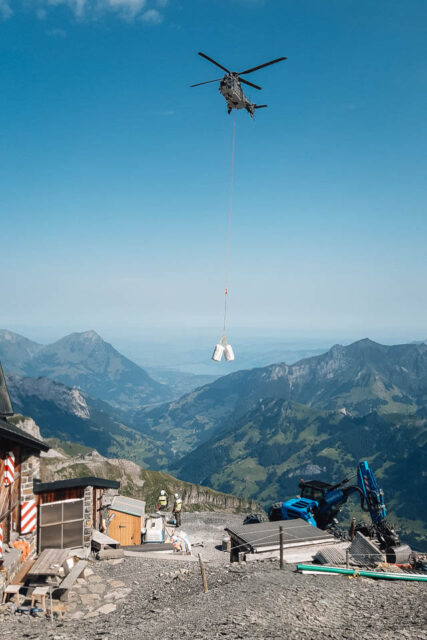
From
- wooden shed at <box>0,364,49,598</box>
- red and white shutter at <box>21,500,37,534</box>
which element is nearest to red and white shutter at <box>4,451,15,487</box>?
wooden shed at <box>0,364,49,598</box>

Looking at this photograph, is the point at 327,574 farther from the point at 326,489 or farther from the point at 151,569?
the point at 326,489

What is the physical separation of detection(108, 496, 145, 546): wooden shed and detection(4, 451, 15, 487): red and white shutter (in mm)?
10793

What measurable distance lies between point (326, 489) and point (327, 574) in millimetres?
14544

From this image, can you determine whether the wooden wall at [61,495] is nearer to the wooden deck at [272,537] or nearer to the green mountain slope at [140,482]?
the wooden deck at [272,537]

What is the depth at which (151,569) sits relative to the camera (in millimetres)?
20656

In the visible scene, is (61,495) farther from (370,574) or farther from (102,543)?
(370,574)

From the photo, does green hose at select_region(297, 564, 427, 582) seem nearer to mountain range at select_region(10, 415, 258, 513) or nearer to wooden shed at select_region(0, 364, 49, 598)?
wooden shed at select_region(0, 364, 49, 598)

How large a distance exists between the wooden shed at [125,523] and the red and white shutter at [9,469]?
10.8 m

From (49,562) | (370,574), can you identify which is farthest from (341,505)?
(49,562)

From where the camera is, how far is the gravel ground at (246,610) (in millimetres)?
11930

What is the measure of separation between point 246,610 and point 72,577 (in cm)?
778

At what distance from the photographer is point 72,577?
1734 centimetres

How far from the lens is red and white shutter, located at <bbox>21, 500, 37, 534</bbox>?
20297 millimetres

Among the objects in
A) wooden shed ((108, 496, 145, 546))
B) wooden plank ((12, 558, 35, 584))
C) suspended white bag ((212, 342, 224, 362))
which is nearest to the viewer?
wooden plank ((12, 558, 35, 584))
